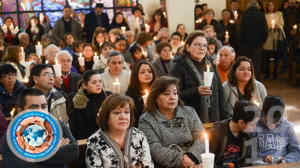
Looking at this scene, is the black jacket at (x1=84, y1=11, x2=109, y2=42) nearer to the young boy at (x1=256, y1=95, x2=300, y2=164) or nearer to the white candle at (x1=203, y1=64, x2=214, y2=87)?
the white candle at (x1=203, y1=64, x2=214, y2=87)

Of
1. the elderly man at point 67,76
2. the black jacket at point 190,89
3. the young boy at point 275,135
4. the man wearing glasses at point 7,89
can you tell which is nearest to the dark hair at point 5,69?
the man wearing glasses at point 7,89

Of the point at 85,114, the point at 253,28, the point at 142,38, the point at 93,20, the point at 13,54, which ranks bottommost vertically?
the point at 85,114

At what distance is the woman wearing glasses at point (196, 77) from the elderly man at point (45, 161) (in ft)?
4.08

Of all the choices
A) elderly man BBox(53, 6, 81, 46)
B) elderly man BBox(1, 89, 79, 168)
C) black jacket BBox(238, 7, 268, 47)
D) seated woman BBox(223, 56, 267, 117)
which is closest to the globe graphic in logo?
elderly man BBox(1, 89, 79, 168)

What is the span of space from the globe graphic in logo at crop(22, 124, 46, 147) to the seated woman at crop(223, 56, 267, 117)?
2.12 m

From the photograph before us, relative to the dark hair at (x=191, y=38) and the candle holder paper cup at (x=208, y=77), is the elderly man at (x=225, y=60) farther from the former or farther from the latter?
the candle holder paper cup at (x=208, y=77)

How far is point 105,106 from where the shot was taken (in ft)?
8.50

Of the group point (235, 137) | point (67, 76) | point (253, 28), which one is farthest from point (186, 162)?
point (253, 28)

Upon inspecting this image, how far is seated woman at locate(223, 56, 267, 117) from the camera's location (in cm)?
374

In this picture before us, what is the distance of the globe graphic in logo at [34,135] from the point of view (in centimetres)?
205

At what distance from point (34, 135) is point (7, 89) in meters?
2.38

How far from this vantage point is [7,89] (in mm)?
4266

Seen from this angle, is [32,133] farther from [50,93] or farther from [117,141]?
[50,93]

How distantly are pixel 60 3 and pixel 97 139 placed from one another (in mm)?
8304
